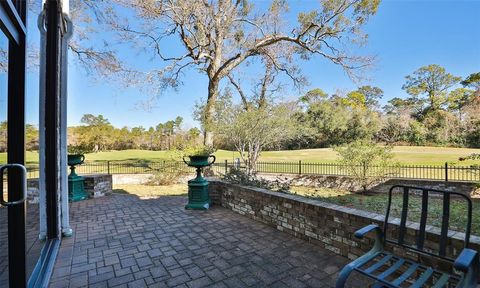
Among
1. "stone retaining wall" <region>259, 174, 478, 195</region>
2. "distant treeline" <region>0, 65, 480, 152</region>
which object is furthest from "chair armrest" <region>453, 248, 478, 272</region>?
"distant treeline" <region>0, 65, 480, 152</region>

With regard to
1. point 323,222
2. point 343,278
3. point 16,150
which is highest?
point 16,150

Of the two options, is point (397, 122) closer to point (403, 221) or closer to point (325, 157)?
point (325, 157)

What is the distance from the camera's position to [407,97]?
38031mm

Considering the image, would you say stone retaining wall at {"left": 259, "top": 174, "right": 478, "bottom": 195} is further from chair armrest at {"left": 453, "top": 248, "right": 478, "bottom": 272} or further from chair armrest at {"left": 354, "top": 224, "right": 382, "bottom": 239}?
chair armrest at {"left": 453, "top": 248, "right": 478, "bottom": 272}

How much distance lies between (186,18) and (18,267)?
1115cm

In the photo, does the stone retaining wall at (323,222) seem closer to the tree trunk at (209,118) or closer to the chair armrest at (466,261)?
the chair armrest at (466,261)

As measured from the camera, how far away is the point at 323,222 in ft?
10.3

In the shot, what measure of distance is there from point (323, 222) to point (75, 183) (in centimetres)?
567

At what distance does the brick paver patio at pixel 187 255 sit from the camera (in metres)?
2.42

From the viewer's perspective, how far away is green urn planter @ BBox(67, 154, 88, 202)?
5634 mm

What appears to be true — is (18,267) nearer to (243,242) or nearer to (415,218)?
(243,242)

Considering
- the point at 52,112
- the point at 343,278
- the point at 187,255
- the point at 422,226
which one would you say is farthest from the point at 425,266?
the point at 52,112

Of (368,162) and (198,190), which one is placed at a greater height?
(368,162)

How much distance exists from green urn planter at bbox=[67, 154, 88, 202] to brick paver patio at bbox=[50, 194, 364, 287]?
1649mm
